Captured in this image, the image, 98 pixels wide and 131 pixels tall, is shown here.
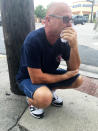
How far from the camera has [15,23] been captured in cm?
A: 175

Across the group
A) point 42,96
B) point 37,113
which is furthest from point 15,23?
point 37,113

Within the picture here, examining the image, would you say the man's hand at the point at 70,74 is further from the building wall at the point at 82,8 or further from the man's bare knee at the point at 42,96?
the building wall at the point at 82,8

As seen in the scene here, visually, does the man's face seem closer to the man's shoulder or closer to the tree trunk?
the man's shoulder

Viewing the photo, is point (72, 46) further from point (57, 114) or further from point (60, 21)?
point (57, 114)

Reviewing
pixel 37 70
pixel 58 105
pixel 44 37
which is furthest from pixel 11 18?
pixel 58 105

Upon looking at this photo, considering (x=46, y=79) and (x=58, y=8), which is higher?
(x=58, y=8)

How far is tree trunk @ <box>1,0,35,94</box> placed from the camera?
5.57 ft

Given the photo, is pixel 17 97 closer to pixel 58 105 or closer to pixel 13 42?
pixel 58 105

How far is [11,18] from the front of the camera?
1.73m

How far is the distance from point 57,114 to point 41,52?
0.80 metres

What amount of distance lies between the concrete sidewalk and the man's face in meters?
1.00

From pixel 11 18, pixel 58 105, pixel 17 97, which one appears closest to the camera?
pixel 11 18

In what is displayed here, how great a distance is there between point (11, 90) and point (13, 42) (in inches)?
30.3

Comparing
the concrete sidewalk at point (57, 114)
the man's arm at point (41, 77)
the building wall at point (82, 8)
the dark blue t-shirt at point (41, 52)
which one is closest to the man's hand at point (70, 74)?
the man's arm at point (41, 77)
